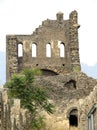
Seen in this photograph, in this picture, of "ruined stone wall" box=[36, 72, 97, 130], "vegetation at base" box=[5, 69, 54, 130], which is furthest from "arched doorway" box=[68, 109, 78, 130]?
"vegetation at base" box=[5, 69, 54, 130]

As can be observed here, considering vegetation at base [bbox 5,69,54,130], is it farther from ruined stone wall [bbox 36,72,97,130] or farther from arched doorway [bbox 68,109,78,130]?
arched doorway [bbox 68,109,78,130]

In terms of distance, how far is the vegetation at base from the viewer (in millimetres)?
55766

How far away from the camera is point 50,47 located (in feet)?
242

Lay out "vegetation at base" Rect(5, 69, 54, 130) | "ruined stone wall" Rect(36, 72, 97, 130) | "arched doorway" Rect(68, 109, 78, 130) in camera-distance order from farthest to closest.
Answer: "arched doorway" Rect(68, 109, 78, 130)
"ruined stone wall" Rect(36, 72, 97, 130)
"vegetation at base" Rect(5, 69, 54, 130)

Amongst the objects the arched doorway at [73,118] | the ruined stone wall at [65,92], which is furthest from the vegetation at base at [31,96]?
the arched doorway at [73,118]

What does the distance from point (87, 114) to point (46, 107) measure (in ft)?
83.5

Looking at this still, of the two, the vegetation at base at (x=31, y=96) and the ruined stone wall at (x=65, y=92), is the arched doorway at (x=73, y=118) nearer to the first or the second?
the ruined stone wall at (x=65, y=92)

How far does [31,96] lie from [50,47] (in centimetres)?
1764

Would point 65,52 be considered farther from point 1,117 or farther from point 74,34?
point 1,117

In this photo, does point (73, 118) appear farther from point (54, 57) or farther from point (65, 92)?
point (54, 57)

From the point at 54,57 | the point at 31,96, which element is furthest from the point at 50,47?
the point at 31,96

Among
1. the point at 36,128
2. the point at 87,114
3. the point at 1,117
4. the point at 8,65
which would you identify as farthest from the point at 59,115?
the point at 1,117

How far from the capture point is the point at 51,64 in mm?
72812

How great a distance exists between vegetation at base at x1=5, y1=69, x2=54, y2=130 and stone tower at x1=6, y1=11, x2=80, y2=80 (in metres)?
12.4
